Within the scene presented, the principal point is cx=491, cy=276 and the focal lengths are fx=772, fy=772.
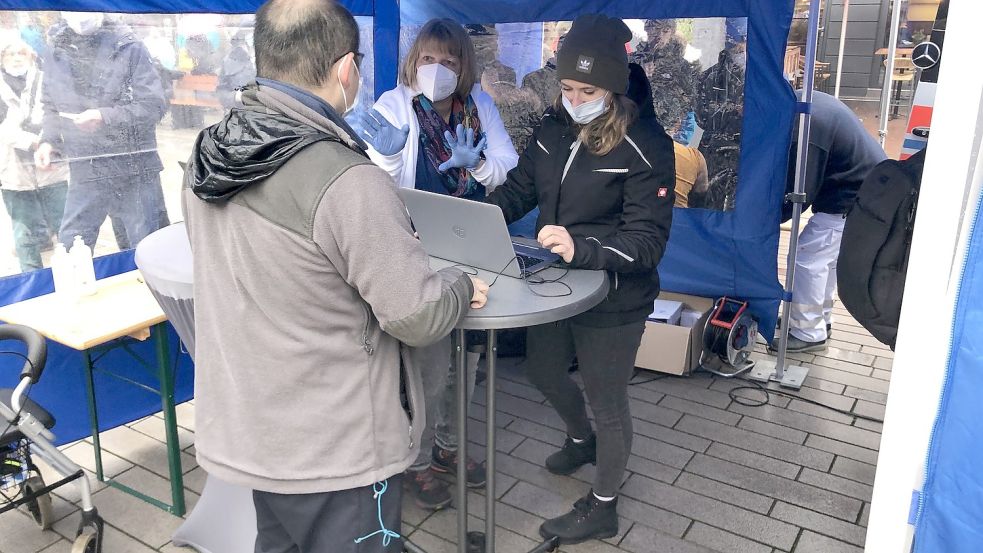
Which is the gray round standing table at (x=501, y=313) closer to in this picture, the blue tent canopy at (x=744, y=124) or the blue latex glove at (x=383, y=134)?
the blue latex glove at (x=383, y=134)

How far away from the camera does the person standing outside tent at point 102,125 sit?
2.85 metres

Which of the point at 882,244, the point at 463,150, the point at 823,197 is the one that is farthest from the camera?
the point at 823,197

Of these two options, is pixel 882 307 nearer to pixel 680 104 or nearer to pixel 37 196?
pixel 680 104

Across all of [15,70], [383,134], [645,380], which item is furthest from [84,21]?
[645,380]

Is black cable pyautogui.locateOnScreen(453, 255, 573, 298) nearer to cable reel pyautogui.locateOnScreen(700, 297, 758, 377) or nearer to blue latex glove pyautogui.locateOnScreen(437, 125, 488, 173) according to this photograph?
blue latex glove pyautogui.locateOnScreen(437, 125, 488, 173)

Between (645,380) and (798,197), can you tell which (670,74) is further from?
(645,380)

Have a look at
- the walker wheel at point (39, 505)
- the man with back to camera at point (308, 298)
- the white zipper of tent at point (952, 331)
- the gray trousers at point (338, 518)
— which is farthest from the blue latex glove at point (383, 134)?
the white zipper of tent at point (952, 331)

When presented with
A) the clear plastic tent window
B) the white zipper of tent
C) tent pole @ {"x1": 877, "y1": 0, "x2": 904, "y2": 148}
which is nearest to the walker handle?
the clear plastic tent window

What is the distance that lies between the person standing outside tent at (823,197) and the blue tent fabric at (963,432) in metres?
2.46

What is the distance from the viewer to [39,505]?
8.77ft

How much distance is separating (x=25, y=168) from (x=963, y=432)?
2970mm

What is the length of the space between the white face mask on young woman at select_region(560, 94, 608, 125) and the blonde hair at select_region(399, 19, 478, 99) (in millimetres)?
670

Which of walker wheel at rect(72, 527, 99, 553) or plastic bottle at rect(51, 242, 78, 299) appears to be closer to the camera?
walker wheel at rect(72, 527, 99, 553)

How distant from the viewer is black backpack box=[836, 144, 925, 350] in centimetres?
206
